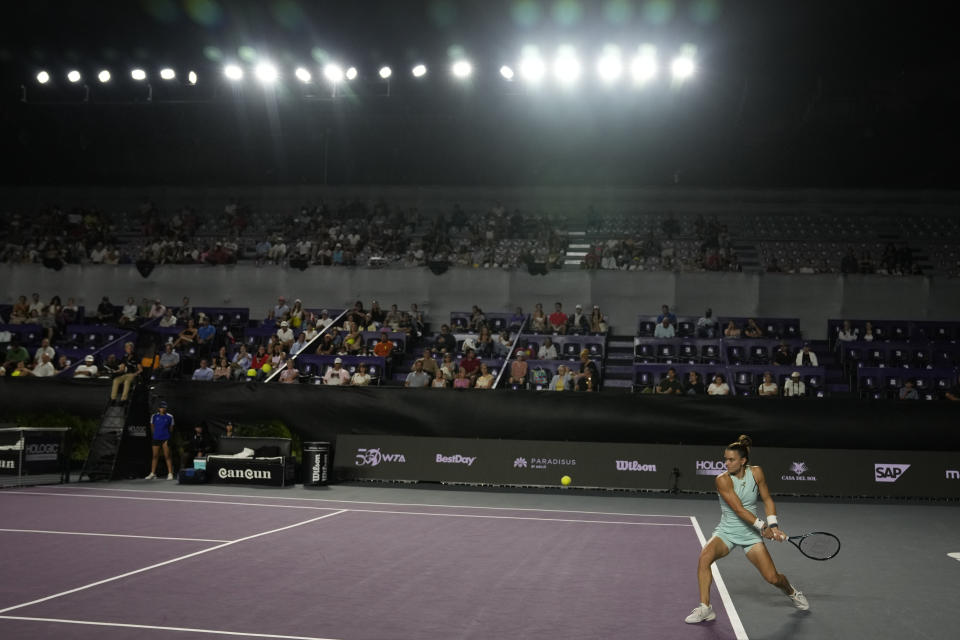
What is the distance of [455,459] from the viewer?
19.6 meters

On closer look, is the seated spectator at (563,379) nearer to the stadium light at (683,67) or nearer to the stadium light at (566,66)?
the stadium light at (566,66)

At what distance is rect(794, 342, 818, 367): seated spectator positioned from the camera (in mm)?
22656

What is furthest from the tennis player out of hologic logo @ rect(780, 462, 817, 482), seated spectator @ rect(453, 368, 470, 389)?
seated spectator @ rect(453, 368, 470, 389)

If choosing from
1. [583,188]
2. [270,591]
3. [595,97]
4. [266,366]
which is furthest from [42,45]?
[270,591]

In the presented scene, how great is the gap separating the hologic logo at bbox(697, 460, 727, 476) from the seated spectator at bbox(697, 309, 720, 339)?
23.6 feet

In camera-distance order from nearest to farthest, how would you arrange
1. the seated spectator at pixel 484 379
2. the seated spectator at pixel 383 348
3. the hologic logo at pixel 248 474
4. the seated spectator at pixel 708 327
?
the hologic logo at pixel 248 474 < the seated spectator at pixel 484 379 < the seated spectator at pixel 383 348 < the seated spectator at pixel 708 327

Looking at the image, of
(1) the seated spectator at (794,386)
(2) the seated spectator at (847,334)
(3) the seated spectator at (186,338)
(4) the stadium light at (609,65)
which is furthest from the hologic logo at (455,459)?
(4) the stadium light at (609,65)

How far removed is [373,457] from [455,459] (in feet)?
6.14

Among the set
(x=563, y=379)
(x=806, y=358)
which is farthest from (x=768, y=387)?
(x=563, y=379)

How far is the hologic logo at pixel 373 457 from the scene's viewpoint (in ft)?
65.0

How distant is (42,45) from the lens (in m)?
25.4

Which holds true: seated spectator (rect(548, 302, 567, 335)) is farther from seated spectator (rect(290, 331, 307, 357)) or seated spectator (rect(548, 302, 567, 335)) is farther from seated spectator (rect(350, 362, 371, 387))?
seated spectator (rect(290, 331, 307, 357))

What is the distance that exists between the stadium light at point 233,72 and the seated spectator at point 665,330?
15.2 metres

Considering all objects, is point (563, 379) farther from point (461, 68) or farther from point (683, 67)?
point (461, 68)
